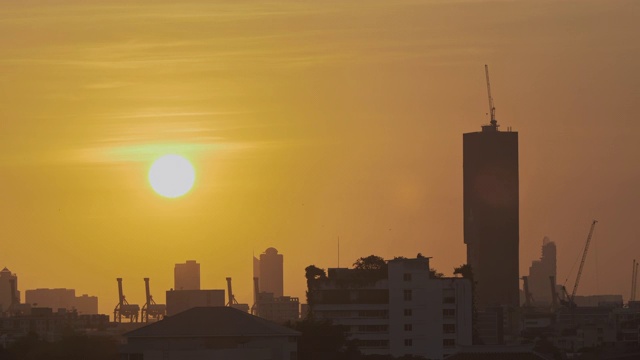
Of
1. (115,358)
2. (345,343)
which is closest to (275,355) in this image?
(115,358)

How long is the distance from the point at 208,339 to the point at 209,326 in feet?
4.97

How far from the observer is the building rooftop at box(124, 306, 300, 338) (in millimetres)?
138750

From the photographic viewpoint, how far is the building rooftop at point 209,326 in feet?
455

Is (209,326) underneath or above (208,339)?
above

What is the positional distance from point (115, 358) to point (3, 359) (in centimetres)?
992

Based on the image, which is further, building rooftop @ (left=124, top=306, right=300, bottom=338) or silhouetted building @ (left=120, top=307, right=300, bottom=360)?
building rooftop @ (left=124, top=306, right=300, bottom=338)

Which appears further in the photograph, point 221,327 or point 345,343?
point 345,343

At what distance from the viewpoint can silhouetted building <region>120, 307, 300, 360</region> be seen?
137 m

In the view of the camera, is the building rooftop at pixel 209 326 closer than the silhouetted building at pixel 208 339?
No

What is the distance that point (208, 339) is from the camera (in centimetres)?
13850

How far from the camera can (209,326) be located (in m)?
140

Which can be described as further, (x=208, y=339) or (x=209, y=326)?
(x=209, y=326)

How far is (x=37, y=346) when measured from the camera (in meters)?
165

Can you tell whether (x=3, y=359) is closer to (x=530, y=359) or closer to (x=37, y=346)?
(x=37, y=346)
